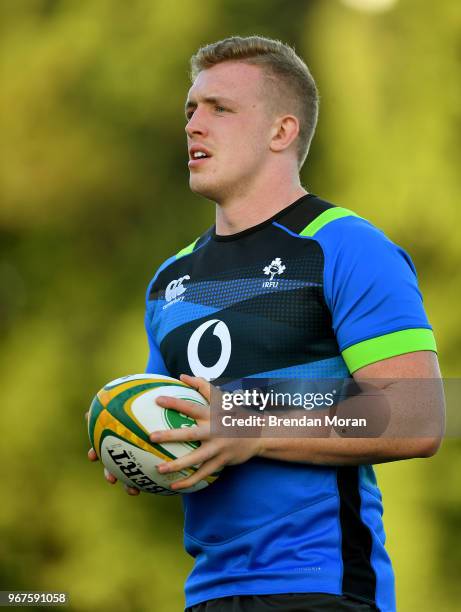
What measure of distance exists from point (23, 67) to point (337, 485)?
7.03m

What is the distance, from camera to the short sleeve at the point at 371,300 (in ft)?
10.6

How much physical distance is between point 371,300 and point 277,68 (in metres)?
1.15

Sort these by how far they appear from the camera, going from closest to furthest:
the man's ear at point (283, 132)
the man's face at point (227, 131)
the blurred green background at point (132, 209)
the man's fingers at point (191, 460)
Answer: the man's fingers at point (191, 460), the man's face at point (227, 131), the man's ear at point (283, 132), the blurred green background at point (132, 209)

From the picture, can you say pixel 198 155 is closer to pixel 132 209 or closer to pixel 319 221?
pixel 319 221

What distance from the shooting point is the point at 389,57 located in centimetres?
906

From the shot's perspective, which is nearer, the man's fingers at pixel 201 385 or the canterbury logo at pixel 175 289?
the man's fingers at pixel 201 385

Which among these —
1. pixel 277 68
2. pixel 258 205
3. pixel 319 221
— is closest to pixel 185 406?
pixel 319 221

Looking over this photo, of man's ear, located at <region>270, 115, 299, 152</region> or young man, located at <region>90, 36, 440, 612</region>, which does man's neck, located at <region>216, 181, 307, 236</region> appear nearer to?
young man, located at <region>90, 36, 440, 612</region>

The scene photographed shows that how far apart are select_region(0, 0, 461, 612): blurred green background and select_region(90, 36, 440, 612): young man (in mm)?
4396

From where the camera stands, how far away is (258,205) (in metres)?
3.81

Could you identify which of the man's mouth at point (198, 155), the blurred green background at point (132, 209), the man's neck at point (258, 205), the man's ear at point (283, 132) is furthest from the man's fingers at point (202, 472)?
the blurred green background at point (132, 209)

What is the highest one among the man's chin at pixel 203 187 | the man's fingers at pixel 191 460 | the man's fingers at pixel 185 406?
the man's chin at pixel 203 187

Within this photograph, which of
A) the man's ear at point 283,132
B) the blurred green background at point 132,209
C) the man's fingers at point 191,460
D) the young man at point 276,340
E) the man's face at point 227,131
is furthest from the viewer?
the blurred green background at point 132,209

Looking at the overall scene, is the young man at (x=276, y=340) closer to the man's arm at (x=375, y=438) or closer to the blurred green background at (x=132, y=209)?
the man's arm at (x=375, y=438)
